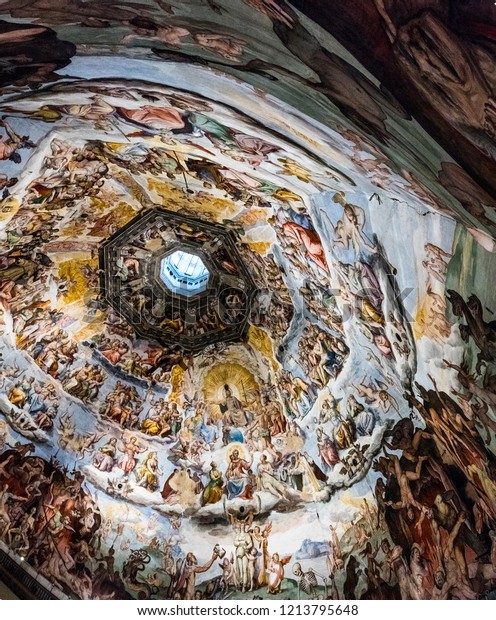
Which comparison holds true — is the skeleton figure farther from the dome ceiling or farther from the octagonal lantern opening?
the octagonal lantern opening

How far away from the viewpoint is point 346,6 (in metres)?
5.55

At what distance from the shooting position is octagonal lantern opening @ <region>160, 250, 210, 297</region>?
15023 millimetres

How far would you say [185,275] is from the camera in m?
15.2

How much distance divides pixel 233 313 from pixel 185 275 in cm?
129

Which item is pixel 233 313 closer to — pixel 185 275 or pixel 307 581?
pixel 185 275

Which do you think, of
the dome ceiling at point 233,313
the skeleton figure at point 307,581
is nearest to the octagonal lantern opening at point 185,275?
the dome ceiling at point 233,313

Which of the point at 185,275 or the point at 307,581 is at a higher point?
the point at 185,275

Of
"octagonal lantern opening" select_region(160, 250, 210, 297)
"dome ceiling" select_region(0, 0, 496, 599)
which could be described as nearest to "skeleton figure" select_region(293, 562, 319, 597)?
"dome ceiling" select_region(0, 0, 496, 599)

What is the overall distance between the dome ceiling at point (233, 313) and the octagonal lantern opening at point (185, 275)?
50 mm

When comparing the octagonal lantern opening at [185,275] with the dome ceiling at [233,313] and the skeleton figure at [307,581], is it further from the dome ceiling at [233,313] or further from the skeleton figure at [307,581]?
the skeleton figure at [307,581]

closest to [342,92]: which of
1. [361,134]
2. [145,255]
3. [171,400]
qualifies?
[361,134]

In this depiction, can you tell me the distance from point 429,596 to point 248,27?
9.58 meters

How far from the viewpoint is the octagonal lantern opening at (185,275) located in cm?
1502

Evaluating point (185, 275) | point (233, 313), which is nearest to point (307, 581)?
point (233, 313)
